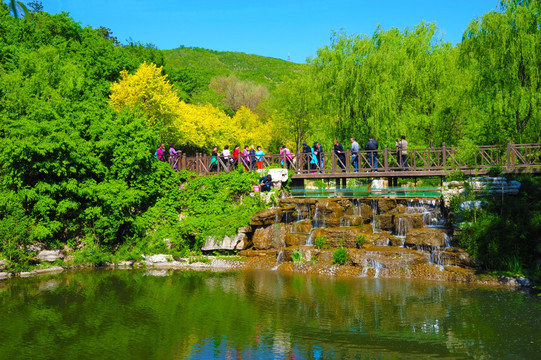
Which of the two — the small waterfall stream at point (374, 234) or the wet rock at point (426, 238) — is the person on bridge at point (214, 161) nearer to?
the small waterfall stream at point (374, 234)

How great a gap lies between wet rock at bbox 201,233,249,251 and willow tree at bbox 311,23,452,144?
39.8ft

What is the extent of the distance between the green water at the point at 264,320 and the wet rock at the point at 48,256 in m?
2.49

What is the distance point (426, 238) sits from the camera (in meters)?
18.7

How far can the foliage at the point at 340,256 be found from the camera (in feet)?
61.9

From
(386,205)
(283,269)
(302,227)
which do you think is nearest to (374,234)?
(386,205)

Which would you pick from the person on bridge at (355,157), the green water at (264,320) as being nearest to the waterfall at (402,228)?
the green water at (264,320)

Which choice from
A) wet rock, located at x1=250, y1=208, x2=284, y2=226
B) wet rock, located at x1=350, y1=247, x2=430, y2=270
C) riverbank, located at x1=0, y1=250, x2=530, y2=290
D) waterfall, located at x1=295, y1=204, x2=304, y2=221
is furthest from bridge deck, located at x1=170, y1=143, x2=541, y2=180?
riverbank, located at x1=0, y1=250, x2=530, y2=290

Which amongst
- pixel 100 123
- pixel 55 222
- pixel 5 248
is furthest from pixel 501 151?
pixel 5 248

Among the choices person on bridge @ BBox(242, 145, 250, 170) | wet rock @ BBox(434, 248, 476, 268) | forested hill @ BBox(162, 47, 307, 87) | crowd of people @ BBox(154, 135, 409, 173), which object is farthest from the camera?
forested hill @ BBox(162, 47, 307, 87)

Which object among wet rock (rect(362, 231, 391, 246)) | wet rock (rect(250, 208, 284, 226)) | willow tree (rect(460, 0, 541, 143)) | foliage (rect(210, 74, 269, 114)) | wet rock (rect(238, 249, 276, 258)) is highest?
foliage (rect(210, 74, 269, 114))

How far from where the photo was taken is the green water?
1041 centimetres

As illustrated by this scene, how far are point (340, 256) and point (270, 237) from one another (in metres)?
3.75

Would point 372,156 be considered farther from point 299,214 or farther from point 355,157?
point 299,214

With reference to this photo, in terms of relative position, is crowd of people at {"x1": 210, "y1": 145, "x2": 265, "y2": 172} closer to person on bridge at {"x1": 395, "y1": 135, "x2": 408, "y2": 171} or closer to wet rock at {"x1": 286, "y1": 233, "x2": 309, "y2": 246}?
wet rock at {"x1": 286, "y1": 233, "x2": 309, "y2": 246}
